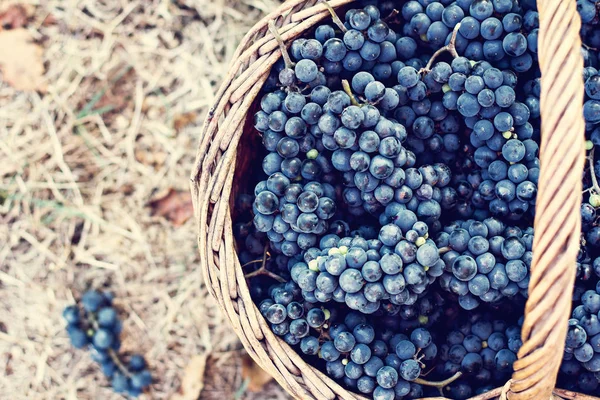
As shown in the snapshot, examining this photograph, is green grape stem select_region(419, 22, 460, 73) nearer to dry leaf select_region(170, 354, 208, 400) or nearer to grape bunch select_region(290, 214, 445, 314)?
grape bunch select_region(290, 214, 445, 314)

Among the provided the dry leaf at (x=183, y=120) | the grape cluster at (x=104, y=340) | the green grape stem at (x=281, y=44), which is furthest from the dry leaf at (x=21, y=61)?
the green grape stem at (x=281, y=44)

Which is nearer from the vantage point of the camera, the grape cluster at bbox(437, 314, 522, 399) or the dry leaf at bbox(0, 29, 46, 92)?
the grape cluster at bbox(437, 314, 522, 399)

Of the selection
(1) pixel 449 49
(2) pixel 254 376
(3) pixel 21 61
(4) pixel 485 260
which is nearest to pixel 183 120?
(3) pixel 21 61

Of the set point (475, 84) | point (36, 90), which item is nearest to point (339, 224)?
point (475, 84)

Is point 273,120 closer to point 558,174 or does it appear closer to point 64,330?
point 558,174

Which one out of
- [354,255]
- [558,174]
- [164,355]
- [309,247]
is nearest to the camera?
[558,174]

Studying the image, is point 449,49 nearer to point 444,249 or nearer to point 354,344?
point 444,249

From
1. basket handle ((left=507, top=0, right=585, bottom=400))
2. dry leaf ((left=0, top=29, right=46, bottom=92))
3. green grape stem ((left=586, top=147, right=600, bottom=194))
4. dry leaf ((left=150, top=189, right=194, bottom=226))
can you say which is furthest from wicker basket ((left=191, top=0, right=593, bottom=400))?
dry leaf ((left=0, top=29, right=46, bottom=92))
